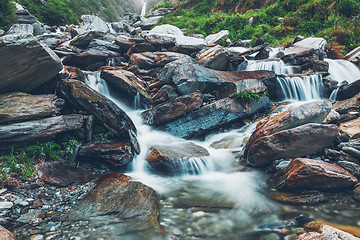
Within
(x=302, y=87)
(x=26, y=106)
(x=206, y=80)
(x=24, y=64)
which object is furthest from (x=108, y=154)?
(x=302, y=87)

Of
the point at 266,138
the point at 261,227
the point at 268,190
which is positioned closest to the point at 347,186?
the point at 268,190

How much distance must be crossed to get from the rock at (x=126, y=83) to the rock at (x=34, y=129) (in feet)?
8.57

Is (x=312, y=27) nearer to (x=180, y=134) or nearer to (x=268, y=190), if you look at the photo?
(x=180, y=134)

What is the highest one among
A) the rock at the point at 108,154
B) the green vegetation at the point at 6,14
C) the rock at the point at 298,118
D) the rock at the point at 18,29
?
the green vegetation at the point at 6,14

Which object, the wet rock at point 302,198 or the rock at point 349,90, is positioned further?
the rock at point 349,90

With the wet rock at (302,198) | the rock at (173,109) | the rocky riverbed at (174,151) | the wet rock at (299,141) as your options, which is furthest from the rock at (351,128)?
the rock at (173,109)

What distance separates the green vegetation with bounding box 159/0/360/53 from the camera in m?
13.5

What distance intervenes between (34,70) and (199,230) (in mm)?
6496

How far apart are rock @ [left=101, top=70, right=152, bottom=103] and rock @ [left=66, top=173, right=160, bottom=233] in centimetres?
460

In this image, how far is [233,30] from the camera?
64.6ft

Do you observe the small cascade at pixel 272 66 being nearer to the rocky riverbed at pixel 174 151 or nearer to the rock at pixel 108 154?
the rocky riverbed at pixel 174 151

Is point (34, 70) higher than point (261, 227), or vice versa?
point (34, 70)

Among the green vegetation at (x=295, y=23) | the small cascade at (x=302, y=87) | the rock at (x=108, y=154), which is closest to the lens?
the rock at (x=108, y=154)

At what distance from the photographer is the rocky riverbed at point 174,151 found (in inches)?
139
